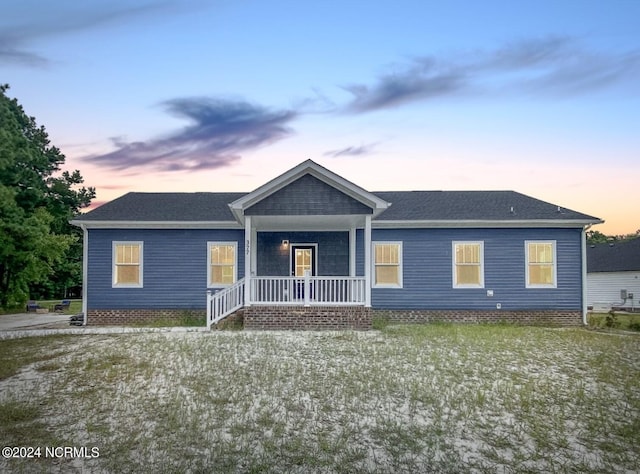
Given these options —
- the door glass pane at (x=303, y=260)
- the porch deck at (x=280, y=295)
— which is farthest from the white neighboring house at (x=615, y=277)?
the porch deck at (x=280, y=295)

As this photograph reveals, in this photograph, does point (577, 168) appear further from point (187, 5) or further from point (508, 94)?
point (187, 5)

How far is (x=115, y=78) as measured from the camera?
16.1m

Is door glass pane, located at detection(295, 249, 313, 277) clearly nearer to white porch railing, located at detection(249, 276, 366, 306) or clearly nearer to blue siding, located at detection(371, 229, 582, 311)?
white porch railing, located at detection(249, 276, 366, 306)

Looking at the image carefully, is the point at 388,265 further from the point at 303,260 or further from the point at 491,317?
the point at 491,317

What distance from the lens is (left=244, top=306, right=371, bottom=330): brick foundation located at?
1475 cm

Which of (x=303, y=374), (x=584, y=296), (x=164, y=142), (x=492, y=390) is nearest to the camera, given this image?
(x=492, y=390)

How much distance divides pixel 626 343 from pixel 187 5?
15855mm

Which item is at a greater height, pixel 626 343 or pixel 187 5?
pixel 187 5

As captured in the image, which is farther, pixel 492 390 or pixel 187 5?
pixel 187 5

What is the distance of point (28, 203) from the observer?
27.3 metres

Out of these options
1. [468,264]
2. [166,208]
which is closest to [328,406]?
Result: [468,264]

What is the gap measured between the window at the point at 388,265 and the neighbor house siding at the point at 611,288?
74.5ft

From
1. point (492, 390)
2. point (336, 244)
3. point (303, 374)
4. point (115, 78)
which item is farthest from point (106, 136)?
point (492, 390)

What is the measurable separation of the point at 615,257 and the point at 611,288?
9.44 feet
